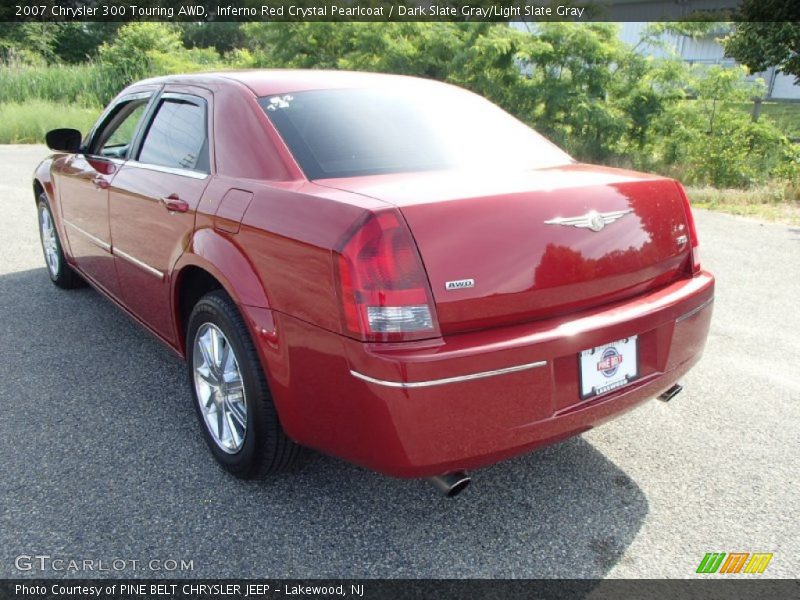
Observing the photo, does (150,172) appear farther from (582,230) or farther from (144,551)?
(582,230)

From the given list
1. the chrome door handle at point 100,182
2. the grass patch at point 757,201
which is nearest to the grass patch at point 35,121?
the grass patch at point 757,201

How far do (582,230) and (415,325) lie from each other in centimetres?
69

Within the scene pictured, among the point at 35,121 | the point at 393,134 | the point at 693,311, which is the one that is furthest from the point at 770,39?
the point at 35,121

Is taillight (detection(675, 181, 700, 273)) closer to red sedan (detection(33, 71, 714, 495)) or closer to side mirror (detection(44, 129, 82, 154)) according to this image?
red sedan (detection(33, 71, 714, 495))

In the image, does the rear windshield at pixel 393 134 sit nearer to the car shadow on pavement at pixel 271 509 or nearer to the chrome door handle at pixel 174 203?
the chrome door handle at pixel 174 203

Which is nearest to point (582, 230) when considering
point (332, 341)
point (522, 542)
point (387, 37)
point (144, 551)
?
point (332, 341)

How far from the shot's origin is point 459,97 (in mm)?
3316

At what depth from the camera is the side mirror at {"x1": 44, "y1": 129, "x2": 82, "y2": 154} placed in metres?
4.33

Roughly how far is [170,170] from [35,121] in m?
17.1

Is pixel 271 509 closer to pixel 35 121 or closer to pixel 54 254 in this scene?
pixel 54 254

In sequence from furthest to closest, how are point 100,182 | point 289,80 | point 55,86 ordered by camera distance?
1. point 55,86
2. point 100,182
3. point 289,80

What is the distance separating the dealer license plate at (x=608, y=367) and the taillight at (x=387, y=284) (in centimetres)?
55

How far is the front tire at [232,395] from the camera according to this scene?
248 cm

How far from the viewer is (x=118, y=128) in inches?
163
